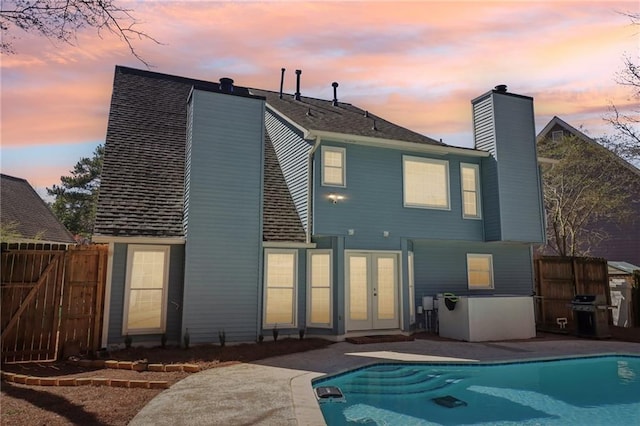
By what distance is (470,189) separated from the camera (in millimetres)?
12930

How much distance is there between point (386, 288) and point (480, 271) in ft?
12.1

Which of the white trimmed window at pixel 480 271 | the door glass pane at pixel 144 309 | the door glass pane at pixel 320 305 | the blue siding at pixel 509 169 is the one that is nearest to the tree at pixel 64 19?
the door glass pane at pixel 144 309

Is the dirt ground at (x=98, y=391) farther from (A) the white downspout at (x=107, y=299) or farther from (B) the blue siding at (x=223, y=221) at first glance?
(B) the blue siding at (x=223, y=221)

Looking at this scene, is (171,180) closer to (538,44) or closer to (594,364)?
(538,44)

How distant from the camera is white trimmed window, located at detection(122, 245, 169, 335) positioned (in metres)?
9.35

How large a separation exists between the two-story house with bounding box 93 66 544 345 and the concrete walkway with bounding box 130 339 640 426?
127 centimetres

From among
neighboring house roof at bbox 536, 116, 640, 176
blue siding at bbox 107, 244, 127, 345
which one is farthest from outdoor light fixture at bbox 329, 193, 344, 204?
neighboring house roof at bbox 536, 116, 640, 176

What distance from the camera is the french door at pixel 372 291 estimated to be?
36.1 feet

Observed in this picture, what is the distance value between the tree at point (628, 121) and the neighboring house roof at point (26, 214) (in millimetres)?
26569

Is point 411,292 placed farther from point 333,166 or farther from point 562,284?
point 562,284

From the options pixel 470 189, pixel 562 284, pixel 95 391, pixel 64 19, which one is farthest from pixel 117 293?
pixel 562 284

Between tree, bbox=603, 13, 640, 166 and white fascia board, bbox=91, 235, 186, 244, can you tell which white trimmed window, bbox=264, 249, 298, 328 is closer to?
white fascia board, bbox=91, 235, 186, 244

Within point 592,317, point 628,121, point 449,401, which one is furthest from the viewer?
point 628,121

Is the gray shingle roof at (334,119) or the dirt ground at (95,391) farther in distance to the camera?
the gray shingle roof at (334,119)
